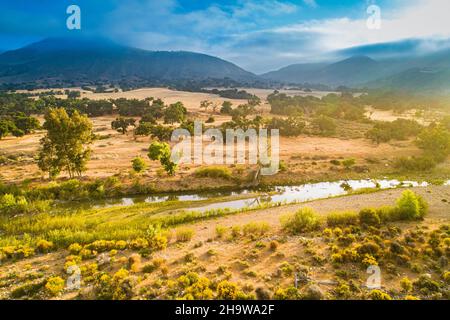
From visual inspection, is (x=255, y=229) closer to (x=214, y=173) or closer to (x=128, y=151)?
(x=214, y=173)

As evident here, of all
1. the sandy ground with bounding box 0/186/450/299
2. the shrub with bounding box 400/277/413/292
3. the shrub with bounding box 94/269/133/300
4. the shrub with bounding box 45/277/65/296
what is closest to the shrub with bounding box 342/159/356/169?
the sandy ground with bounding box 0/186/450/299

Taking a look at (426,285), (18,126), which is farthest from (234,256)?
(18,126)

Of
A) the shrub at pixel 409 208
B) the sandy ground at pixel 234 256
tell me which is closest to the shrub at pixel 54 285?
the sandy ground at pixel 234 256

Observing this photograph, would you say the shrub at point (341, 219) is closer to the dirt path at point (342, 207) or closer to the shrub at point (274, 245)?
the dirt path at point (342, 207)

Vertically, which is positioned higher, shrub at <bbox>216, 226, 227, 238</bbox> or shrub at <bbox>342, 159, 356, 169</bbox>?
shrub at <bbox>342, 159, 356, 169</bbox>

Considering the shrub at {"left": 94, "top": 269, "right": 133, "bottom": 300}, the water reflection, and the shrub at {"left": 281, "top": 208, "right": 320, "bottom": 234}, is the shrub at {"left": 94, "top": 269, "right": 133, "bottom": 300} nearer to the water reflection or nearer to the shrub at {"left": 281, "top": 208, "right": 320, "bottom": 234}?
the shrub at {"left": 281, "top": 208, "right": 320, "bottom": 234}
